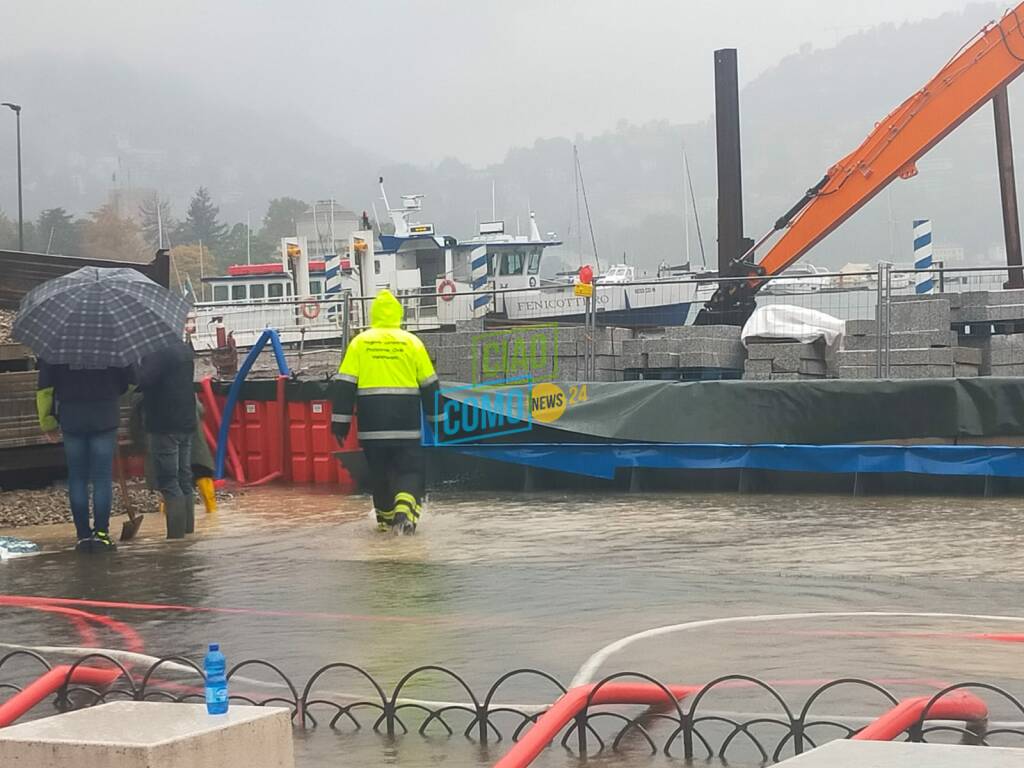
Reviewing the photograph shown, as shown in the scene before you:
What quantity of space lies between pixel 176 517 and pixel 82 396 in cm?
133

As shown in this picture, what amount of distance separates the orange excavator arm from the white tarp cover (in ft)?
4.99

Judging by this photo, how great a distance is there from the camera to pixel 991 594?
7.76m

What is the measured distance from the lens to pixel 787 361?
1786 centimetres

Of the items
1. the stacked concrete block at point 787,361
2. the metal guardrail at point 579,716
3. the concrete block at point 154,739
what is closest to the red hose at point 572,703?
the metal guardrail at point 579,716

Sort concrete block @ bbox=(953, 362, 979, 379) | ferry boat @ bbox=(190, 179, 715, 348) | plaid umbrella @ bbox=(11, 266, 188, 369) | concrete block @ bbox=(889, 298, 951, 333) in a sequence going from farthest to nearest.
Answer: ferry boat @ bbox=(190, 179, 715, 348) < concrete block @ bbox=(953, 362, 979, 379) < concrete block @ bbox=(889, 298, 951, 333) < plaid umbrella @ bbox=(11, 266, 188, 369)

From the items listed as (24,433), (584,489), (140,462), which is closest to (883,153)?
(584,489)

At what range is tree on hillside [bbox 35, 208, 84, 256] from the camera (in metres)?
159

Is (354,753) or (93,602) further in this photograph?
(93,602)

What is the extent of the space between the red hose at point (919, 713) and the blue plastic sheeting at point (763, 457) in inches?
348

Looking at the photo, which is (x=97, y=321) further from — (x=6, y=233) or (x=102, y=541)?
(x=6, y=233)

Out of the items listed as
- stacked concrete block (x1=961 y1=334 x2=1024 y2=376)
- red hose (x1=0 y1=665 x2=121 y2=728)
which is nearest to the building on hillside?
stacked concrete block (x1=961 y1=334 x2=1024 y2=376)

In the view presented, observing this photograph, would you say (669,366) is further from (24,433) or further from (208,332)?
(208,332)

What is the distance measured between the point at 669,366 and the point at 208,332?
69.9ft

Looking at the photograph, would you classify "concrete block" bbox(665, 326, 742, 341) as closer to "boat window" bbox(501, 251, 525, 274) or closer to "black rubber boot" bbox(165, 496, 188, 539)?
"black rubber boot" bbox(165, 496, 188, 539)
